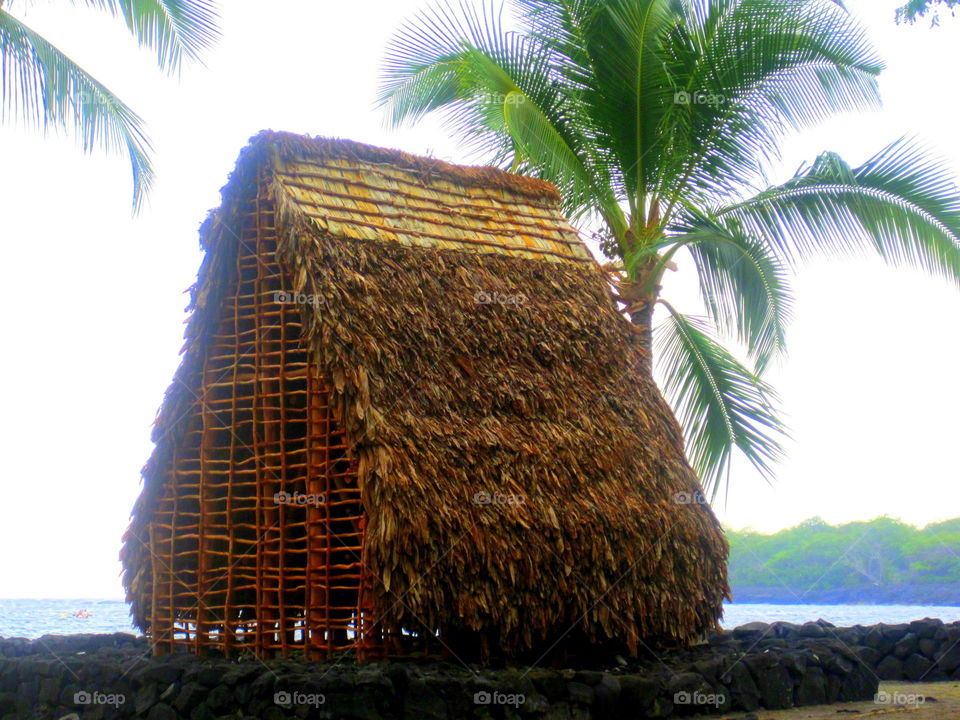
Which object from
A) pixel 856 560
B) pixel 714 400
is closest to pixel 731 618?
pixel 856 560

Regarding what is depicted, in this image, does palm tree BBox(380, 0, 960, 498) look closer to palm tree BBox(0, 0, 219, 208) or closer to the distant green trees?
palm tree BBox(0, 0, 219, 208)

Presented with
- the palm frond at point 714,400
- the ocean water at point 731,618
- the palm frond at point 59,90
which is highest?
the palm frond at point 59,90

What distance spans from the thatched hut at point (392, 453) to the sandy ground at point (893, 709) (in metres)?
1.17

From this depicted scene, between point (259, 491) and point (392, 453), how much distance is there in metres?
1.47

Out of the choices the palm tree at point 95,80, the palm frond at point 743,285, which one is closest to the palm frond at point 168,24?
the palm tree at point 95,80

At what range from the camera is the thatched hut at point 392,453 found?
7906mm

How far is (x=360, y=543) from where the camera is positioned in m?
8.12

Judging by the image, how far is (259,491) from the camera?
8461 mm

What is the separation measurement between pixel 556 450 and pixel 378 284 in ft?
7.12

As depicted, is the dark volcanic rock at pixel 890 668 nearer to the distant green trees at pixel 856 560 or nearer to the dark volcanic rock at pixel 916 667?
the dark volcanic rock at pixel 916 667

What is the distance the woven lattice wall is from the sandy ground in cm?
367

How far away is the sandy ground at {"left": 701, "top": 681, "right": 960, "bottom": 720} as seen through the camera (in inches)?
332

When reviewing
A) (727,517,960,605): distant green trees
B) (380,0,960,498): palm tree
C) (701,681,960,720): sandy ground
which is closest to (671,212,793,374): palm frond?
(380,0,960,498): palm tree

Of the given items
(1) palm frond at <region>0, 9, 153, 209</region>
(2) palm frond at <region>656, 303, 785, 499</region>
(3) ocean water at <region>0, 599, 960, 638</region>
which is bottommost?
(3) ocean water at <region>0, 599, 960, 638</region>
